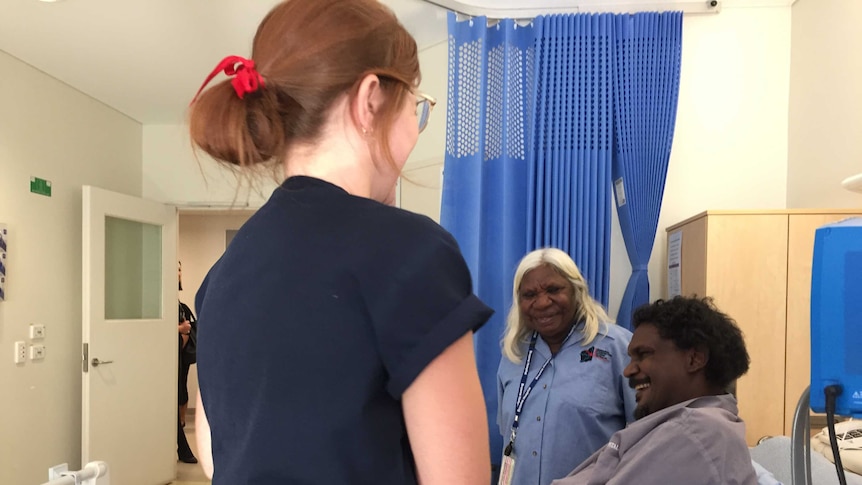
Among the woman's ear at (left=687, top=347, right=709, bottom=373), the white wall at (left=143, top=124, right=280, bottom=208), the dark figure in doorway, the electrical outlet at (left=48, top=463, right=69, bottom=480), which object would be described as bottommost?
the dark figure in doorway

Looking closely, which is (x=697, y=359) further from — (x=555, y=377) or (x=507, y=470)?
(x=507, y=470)

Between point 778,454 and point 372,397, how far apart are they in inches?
65.8

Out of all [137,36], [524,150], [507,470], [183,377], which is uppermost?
[137,36]

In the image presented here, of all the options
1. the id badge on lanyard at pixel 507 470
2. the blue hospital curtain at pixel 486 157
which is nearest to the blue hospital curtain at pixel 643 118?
the blue hospital curtain at pixel 486 157

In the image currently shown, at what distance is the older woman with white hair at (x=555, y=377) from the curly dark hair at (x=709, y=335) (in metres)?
0.46

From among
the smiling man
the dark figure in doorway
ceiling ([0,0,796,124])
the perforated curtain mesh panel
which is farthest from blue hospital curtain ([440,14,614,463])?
the dark figure in doorway

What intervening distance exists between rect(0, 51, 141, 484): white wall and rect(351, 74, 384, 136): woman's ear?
329 cm

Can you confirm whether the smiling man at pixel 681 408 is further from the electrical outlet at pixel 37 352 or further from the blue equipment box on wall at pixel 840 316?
the electrical outlet at pixel 37 352

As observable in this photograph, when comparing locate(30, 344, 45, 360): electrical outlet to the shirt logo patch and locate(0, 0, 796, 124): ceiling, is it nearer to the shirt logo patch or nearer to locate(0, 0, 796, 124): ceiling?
locate(0, 0, 796, 124): ceiling

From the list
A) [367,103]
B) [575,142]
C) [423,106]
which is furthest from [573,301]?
[367,103]

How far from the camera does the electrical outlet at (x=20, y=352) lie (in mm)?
3098

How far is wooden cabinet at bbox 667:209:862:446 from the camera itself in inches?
77.0

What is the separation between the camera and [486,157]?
2537 mm

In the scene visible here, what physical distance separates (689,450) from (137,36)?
2.95 meters
